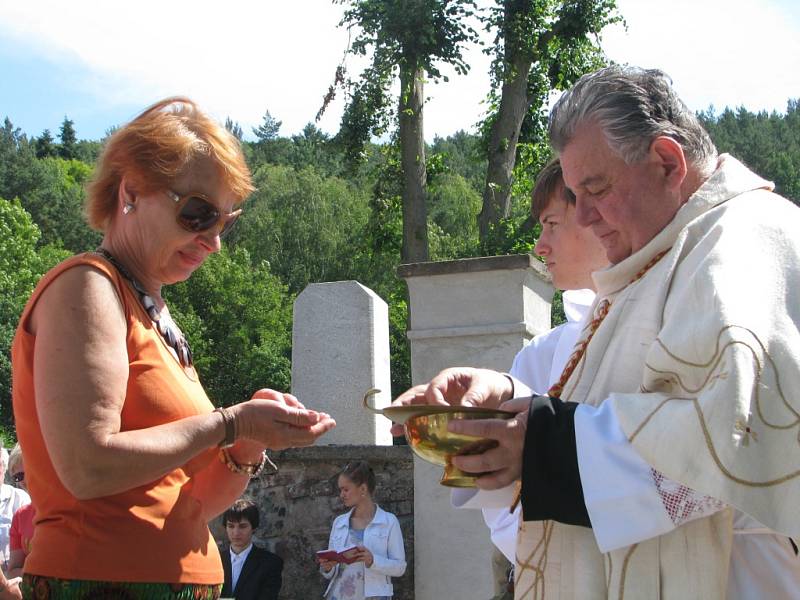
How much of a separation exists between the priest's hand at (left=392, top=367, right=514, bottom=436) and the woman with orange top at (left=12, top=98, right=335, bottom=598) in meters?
0.25

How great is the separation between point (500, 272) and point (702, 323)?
468 cm

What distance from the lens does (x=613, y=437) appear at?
1.89 meters

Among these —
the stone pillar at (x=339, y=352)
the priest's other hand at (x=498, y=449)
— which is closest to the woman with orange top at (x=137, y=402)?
the priest's other hand at (x=498, y=449)

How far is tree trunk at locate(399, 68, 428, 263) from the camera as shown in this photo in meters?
17.3

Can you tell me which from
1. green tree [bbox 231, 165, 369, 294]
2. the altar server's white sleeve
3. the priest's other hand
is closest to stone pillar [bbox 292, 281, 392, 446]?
Answer: the priest's other hand


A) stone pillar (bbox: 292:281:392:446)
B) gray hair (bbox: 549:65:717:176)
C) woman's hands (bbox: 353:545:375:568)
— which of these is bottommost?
woman's hands (bbox: 353:545:375:568)

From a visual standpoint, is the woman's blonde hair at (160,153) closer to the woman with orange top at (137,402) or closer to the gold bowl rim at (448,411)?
the woman with orange top at (137,402)

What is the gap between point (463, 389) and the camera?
2.41 meters

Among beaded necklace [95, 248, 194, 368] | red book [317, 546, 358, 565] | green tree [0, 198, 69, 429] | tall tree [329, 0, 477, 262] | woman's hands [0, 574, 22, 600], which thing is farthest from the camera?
green tree [0, 198, 69, 429]

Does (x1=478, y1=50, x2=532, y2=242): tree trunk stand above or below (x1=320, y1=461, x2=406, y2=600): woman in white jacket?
above

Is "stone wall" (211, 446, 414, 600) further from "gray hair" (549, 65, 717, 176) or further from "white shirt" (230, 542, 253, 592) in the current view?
"gray hair" (549, 65, 717, 176)

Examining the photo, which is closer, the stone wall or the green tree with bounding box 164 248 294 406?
the stone wall

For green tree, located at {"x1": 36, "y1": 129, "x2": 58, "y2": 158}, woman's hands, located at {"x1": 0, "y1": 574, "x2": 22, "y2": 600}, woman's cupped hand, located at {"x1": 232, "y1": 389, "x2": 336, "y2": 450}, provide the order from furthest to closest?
1. green tree, located at {"x1": 36, "y1": 129, "x2": 58, "y2": 158}
2. woman's hands, located at {"x1": 0, "y1": 574, "x2": 22, "y2": 600}
3. woman's cupped hand, located at {"x1": 232, "y1": 389, "x2": 336, "y2": 450}

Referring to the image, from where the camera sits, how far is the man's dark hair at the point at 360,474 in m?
7.02
